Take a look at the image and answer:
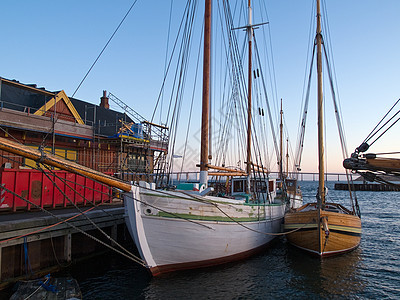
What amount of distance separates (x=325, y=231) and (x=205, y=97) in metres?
8.10

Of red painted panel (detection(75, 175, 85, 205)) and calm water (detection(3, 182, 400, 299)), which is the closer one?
calm water (detection(3, 182, 400, 299))

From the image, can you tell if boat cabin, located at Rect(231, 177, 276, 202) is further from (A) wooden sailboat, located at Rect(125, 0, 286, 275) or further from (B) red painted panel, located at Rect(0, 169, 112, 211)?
(B) red painted panel, located at Rect(0, 169, 112, 211)

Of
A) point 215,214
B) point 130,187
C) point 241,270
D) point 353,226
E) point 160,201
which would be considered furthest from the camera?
point 353,226

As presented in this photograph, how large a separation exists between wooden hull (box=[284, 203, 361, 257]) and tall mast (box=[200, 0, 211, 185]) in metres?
5.58

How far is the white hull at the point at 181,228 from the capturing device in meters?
9.57

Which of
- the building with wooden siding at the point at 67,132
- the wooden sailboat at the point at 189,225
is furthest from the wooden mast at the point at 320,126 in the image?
the building with wooden siding at the point at 67,132

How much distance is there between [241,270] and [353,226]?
6.32 metres

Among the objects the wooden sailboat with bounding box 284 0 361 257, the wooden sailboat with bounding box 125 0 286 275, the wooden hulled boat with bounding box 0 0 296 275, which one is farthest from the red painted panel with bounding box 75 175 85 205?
the wooden sailboat with bounding box 284 0 361 257

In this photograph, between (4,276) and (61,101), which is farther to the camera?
(61,101)

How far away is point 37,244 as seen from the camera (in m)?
10.6

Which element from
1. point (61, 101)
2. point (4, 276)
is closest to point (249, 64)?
point (61, 101)

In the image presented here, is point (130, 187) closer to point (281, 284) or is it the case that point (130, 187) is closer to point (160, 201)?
point (160, 201)

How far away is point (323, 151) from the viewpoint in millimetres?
14906

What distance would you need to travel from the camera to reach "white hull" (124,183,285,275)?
9570 millimetres
